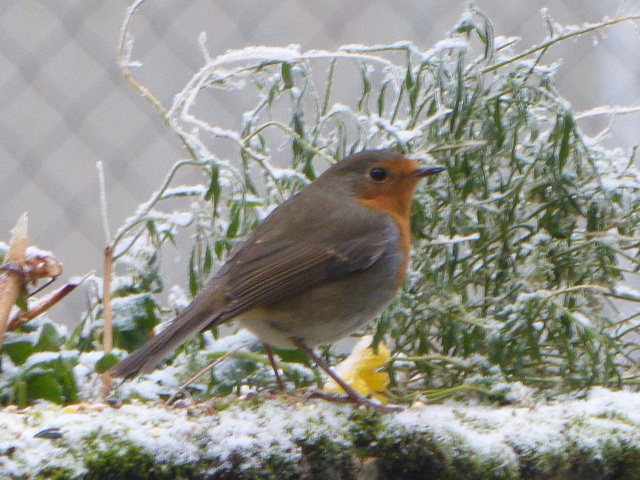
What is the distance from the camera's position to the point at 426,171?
5.88 ft

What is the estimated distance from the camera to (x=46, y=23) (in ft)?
15.3

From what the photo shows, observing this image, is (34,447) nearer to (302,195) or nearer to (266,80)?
(302,195)

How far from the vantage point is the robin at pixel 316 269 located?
1728 mm

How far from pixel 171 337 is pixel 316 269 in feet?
1.21

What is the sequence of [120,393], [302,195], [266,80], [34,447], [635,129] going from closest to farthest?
1. [34,447]
2. [120,393]
3. [302,195]
4. [266,80]
5. [635,129]

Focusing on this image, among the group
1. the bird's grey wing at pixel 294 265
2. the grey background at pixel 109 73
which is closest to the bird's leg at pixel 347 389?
the bird's grey wing at pixel 294 265

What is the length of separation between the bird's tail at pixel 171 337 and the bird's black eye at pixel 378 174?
0.51 m

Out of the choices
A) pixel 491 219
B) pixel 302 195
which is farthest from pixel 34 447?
pixel 491 219

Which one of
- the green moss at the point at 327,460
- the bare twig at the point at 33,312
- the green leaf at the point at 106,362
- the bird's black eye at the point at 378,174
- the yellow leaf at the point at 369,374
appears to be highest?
the bird's black eye at the point at 378,174

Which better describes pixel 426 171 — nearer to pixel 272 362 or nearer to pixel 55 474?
pixel 272 362

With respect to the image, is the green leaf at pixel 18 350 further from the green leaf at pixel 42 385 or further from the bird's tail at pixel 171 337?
the bird's tail at pixel 171 337

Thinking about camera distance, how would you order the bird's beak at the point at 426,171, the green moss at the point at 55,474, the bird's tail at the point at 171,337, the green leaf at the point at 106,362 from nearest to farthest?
the green moss at the point at 55,474 → the bird's tail at the point at 171,337 → the green leaf at the point at 106,362 → the bird's beak at the point at 426,171

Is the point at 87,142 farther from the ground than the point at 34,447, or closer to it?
farther from the ground

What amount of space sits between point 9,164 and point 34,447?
401cm
